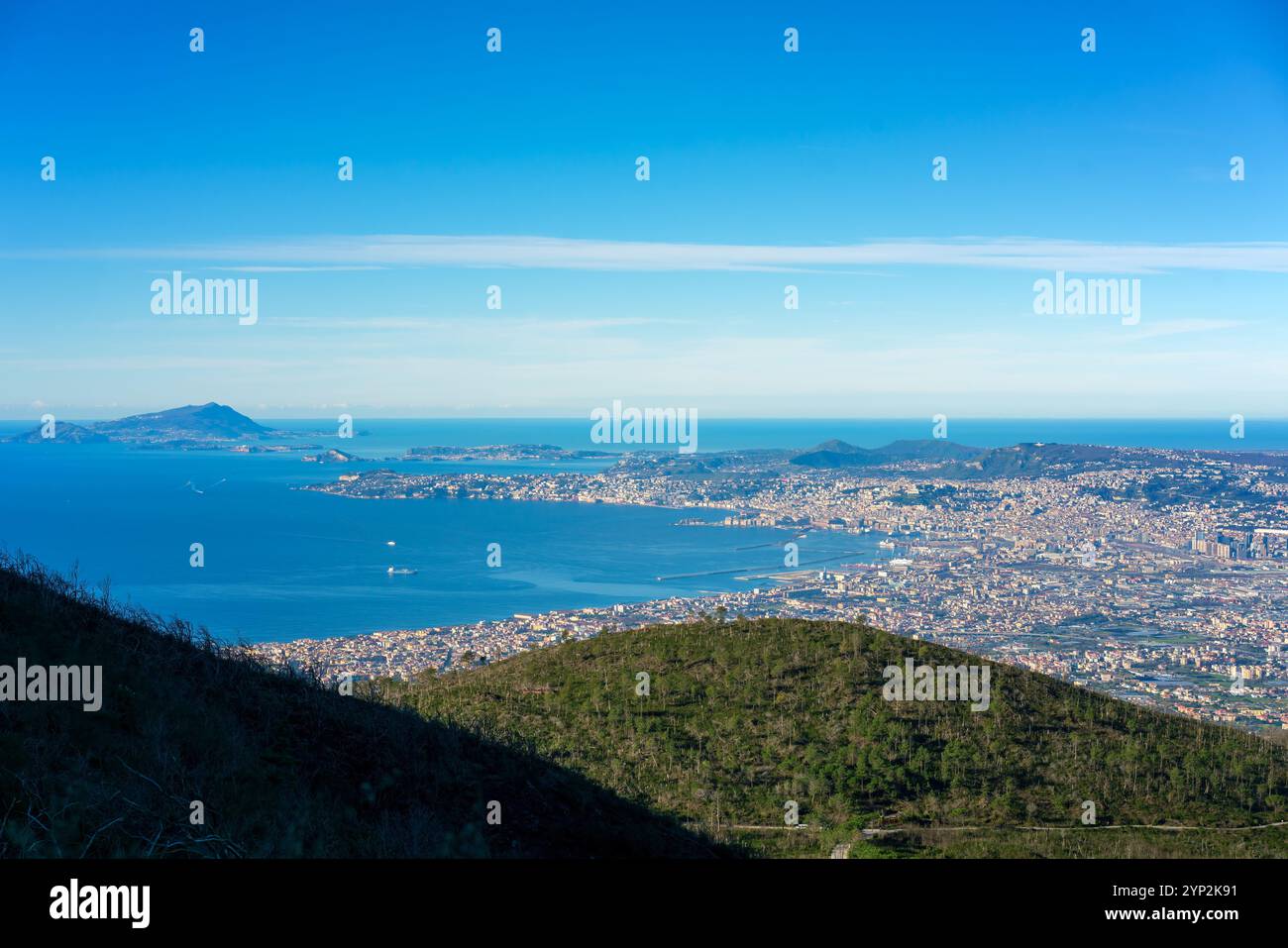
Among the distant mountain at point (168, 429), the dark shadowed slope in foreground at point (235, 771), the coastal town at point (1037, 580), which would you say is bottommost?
the coastal town at point (1037, 580)

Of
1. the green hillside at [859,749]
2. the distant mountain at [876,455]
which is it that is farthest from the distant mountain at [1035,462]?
the green hillside at [859,749]

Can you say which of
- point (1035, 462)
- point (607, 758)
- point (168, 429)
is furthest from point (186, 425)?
point (607, 758)

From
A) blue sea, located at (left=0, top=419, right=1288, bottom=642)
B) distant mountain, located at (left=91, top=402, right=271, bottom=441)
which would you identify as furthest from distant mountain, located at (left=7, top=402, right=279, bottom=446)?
blue sea, located at (left=0, top=419, right=1288, bottom=642)

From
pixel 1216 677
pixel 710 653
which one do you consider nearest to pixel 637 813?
pixel 710 653

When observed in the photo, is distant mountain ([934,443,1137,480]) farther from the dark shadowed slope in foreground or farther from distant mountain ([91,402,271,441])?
distant mountain ([91,402,271,441])

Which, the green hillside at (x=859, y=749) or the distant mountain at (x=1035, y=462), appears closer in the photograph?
the green hillside at (x=859, y=749)

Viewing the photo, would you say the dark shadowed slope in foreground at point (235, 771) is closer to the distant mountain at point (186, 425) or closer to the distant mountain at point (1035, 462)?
the distant mountain at point (1035, 462)
